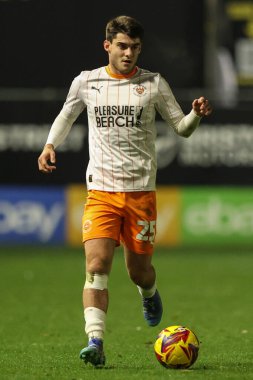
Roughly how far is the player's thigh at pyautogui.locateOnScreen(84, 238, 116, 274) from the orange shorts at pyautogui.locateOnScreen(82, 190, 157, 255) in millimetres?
45

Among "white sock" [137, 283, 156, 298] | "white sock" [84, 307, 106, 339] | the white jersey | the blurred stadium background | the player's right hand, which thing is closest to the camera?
"white sock" [84, 307, 106, 339]

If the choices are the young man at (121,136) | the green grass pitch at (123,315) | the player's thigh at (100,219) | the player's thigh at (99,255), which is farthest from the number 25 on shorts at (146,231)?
the green grass pitch at (123,315)

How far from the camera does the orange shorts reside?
7.75 metres

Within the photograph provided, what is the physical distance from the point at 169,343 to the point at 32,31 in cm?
1087

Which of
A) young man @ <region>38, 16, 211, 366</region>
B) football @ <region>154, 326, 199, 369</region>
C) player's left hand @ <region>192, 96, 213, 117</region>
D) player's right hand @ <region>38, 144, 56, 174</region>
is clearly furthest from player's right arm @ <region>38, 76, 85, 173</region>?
football @ <region>154, 326, 199, 369</region>

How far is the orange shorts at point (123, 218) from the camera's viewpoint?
25.4ft

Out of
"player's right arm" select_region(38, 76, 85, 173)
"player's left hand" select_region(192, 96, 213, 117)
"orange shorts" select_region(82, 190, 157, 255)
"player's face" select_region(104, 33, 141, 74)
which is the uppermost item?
"player's face" select_region(104, 33, 141, 74)

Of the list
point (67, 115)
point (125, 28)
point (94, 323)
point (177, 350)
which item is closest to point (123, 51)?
point (125, 28)

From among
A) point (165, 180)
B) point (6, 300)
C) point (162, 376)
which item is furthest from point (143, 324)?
point (165, 180)

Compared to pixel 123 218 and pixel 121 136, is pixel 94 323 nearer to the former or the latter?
pixel 123 218

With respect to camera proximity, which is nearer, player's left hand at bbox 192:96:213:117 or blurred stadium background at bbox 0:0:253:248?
player's left hand at bbox 192:96:213:117

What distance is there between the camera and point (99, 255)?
25.0 feet

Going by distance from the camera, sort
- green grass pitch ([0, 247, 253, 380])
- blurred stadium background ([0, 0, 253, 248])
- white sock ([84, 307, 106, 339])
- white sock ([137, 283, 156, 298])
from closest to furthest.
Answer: white sock ([84, 307, 106, 339]), green grass pitch ([0, 247, 253, 380]), white sock ([137, 283, 156, 298]), blurred stadium background ([0, 0, 253, 248])

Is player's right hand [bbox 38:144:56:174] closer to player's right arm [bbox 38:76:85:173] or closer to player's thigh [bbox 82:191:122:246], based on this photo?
player's right arm [bbox 38:76:85:173]
